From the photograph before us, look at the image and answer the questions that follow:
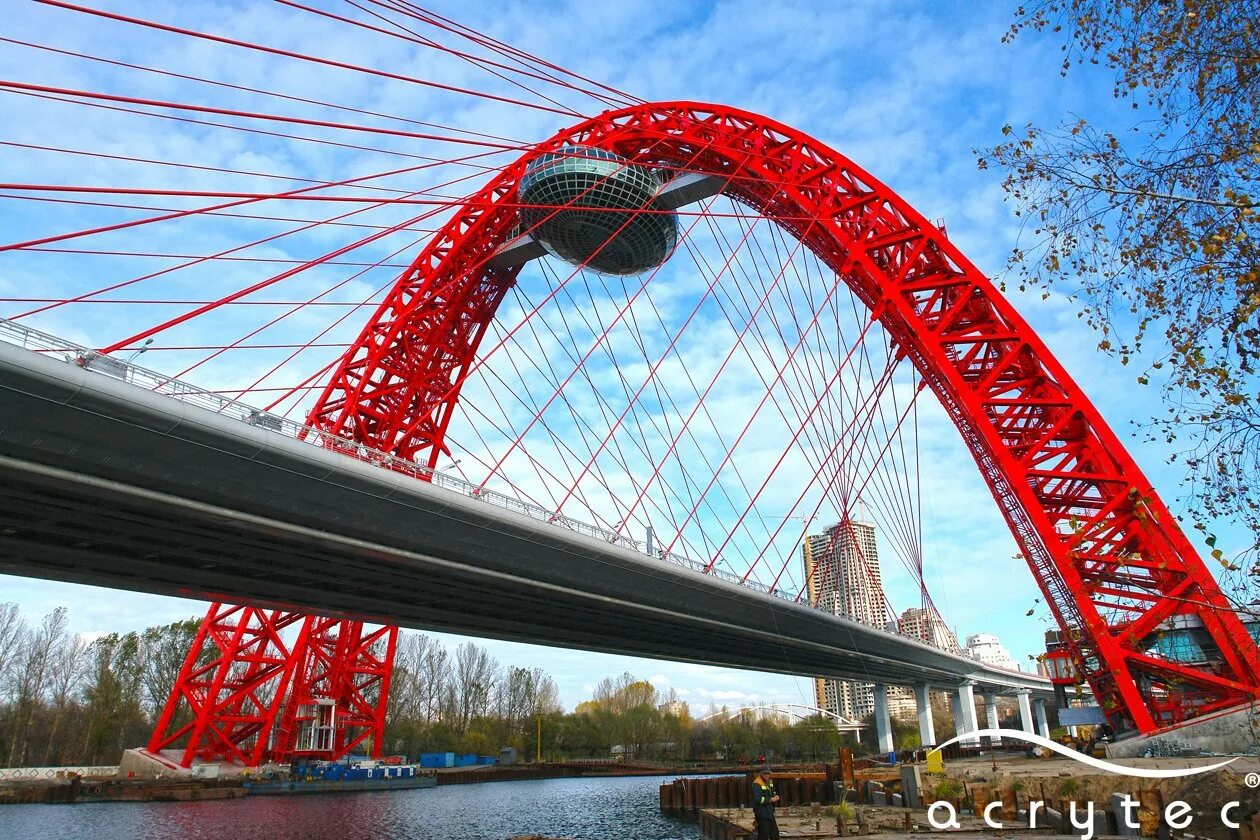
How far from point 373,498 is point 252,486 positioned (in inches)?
124

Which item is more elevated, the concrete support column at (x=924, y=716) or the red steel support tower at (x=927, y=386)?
the red steel support tower at (x=927, y=386)

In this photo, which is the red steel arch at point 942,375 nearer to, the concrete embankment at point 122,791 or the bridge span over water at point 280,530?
the bridge span over water at point 280,530

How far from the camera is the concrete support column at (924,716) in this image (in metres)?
72.4

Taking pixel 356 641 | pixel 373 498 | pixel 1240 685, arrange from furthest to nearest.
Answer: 1. pixel 356 641
2. pixel 1240 685
3. pixel 373 498

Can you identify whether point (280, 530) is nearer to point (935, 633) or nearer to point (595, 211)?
point (595, 211)

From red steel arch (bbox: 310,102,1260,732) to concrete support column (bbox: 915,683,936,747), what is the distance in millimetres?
47149

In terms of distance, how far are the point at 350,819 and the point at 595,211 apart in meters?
29.5

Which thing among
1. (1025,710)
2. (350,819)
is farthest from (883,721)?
(350,819)

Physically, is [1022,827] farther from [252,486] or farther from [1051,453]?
[252,486]

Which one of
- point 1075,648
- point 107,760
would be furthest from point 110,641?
point 1075,648

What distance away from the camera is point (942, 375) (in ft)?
109

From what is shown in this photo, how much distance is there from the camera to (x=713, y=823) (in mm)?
27984

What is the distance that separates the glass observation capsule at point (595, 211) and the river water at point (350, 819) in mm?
24033

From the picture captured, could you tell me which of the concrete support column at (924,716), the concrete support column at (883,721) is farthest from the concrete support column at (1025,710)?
the concrete support column at (883,721)
